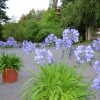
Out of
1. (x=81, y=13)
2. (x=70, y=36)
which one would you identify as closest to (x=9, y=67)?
(x=70, y=36)

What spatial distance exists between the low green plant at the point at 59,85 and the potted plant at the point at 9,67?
3.70 meters

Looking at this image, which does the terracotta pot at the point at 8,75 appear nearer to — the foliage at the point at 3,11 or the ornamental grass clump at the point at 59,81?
the ornamental grass clump at the point at 59,81

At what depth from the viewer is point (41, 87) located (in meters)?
4.64

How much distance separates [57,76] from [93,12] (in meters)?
18.8

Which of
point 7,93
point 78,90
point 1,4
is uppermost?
point 1,4

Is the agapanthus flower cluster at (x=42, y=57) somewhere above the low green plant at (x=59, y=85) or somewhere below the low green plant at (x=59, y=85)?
above

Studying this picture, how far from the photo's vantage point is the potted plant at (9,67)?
27.6ft

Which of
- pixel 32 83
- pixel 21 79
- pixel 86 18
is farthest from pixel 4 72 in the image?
pixel 86 18

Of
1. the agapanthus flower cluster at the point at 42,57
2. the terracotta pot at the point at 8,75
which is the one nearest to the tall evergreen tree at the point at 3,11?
the terracotta pot at the point at 8,75

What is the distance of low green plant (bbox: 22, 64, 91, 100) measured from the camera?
4605mm

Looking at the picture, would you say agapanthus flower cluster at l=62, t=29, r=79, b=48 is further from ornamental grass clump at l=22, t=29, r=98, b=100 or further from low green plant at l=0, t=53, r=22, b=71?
low green plant at l=0, t=53, r=22, b=71

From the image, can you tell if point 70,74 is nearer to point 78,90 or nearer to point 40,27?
point 78,90

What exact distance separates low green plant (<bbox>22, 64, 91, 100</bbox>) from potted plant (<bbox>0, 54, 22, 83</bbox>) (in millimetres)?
3704

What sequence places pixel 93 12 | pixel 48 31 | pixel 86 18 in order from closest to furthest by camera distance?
pixel 93 12
pixel 86 18
pixel 48 31
